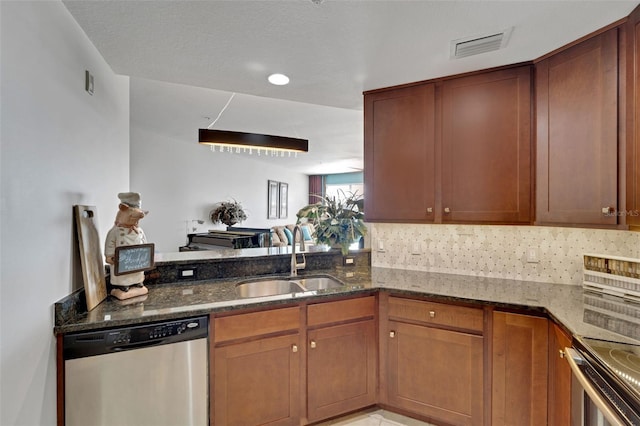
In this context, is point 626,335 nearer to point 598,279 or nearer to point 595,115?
point 598,279

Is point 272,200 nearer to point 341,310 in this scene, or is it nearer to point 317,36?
point 341,310

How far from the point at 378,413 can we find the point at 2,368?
6.85 ft

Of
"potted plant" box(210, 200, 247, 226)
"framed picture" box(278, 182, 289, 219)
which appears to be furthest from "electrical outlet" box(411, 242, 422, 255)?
"framed picture" box(278, 182, 289, 219)

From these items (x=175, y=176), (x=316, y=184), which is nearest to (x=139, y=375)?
(x=175, y=176)

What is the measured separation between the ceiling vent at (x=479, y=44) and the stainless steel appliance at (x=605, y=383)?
157 cm

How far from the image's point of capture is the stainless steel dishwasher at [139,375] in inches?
56.1

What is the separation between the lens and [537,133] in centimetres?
196

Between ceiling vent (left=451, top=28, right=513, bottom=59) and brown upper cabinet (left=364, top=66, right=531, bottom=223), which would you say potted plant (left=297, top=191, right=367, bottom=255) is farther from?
ceiling vent (left=451, top=28, right=513, bottom=59)

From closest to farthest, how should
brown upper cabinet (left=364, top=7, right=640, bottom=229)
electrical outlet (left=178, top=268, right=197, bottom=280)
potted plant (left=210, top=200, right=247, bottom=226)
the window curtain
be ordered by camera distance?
1. brown upper cabinet (left=364, top=7, right=640, bottom=229)
2. electrical outlet (left=178, top=268, right=197, bottom=280)
3. potted plant (left=210, top=200, right=247, bottom=226)
4. the window curtain

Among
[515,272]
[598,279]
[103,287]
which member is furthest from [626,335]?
[103,287]

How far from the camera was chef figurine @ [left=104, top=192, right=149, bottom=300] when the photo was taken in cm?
176

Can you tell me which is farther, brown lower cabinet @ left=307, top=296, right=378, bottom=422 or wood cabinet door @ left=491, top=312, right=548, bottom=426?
brown lower cabinet @ left=307, top=296, right=378, bottom=422

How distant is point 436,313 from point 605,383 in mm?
939

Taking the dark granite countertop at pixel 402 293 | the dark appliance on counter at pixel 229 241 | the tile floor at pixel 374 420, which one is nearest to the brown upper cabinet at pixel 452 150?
the dark granite countertop at pixel 402 293
